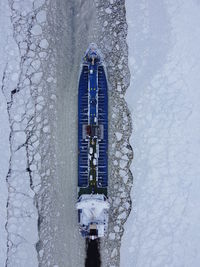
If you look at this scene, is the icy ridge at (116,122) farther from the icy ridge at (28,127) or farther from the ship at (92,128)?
the icy ridge at (28,127)

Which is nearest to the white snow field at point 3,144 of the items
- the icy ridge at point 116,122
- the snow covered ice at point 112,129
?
the snow covered ice at point 112,129

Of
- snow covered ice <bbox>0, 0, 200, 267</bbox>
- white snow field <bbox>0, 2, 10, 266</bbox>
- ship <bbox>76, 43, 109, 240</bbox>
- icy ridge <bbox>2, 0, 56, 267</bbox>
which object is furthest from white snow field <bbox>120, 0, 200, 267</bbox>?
white snow field <bbox>0, 2, 10, 266</bbox>

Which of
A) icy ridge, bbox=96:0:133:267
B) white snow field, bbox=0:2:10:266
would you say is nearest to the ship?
icy ridge, bbox=96:0:133:267

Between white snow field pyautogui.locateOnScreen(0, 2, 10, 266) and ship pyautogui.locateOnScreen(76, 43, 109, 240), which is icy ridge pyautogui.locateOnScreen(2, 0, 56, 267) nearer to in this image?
white snow field pyautogui.locateOnScreen(0, 2, 10, 266)

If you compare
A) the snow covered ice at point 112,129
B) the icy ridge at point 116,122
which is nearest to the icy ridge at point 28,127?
the snow covered ice at point 112,129

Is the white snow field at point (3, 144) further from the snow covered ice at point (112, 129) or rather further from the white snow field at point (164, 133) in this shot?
the white snow field at point (164, 133)

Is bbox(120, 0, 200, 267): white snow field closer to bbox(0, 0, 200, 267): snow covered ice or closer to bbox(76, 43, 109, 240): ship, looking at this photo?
bbox(0, 0, 200, 267): snow covered ice
